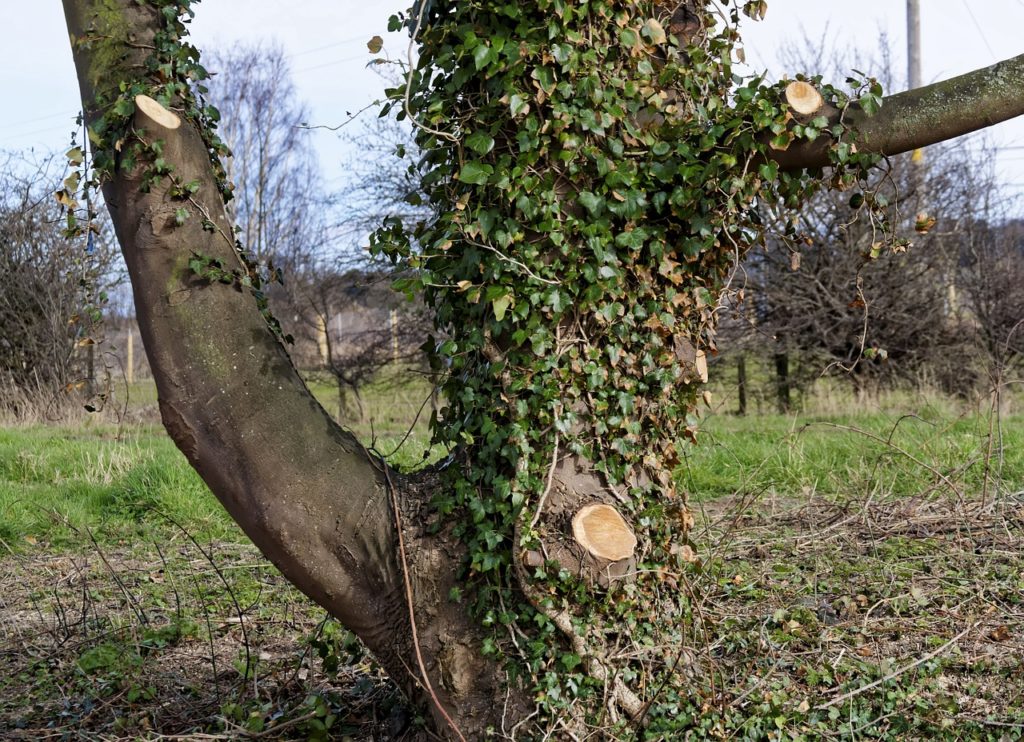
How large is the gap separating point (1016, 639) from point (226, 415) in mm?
3033

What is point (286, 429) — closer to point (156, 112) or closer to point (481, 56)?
point (156, 112)

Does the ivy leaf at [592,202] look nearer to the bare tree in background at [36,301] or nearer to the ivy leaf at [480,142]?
the ivy leaf at [480,142]

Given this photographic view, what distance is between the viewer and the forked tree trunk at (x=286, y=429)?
8.74ft

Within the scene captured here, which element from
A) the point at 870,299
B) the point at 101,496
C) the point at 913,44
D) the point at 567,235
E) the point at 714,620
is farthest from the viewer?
the point at 913,44

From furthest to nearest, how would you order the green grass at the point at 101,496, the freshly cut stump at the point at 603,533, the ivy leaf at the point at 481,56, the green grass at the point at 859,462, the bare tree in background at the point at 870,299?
the bare tree in background at the point at 870,299 → the green grass at the point at 101,496 → the green grass at the point at 859,462 → the freshly cut stump at the point at 603,533 → the ivy leaf at the point at 481,56

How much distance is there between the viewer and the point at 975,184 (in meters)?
12.0

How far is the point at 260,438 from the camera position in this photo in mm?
2668

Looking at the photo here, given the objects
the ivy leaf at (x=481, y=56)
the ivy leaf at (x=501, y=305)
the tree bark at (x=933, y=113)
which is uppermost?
the ivy leaf at (x=481, y=56)

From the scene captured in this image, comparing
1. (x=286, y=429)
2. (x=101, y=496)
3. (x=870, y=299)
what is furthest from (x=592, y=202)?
(x=870, y=299)

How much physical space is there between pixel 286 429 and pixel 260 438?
0.08 meters

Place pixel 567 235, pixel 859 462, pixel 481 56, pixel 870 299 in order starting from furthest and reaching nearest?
pixel 870 299
pixel 859 462
pixel 567 235
pixel 481 56

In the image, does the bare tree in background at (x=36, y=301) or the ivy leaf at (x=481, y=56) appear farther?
the bare tree in background at (x=36, y=301)

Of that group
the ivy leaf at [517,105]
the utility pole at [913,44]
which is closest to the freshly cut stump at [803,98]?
the ivy leaf at [517,105]

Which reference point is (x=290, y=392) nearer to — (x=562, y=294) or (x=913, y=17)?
(x=562, y=294)
